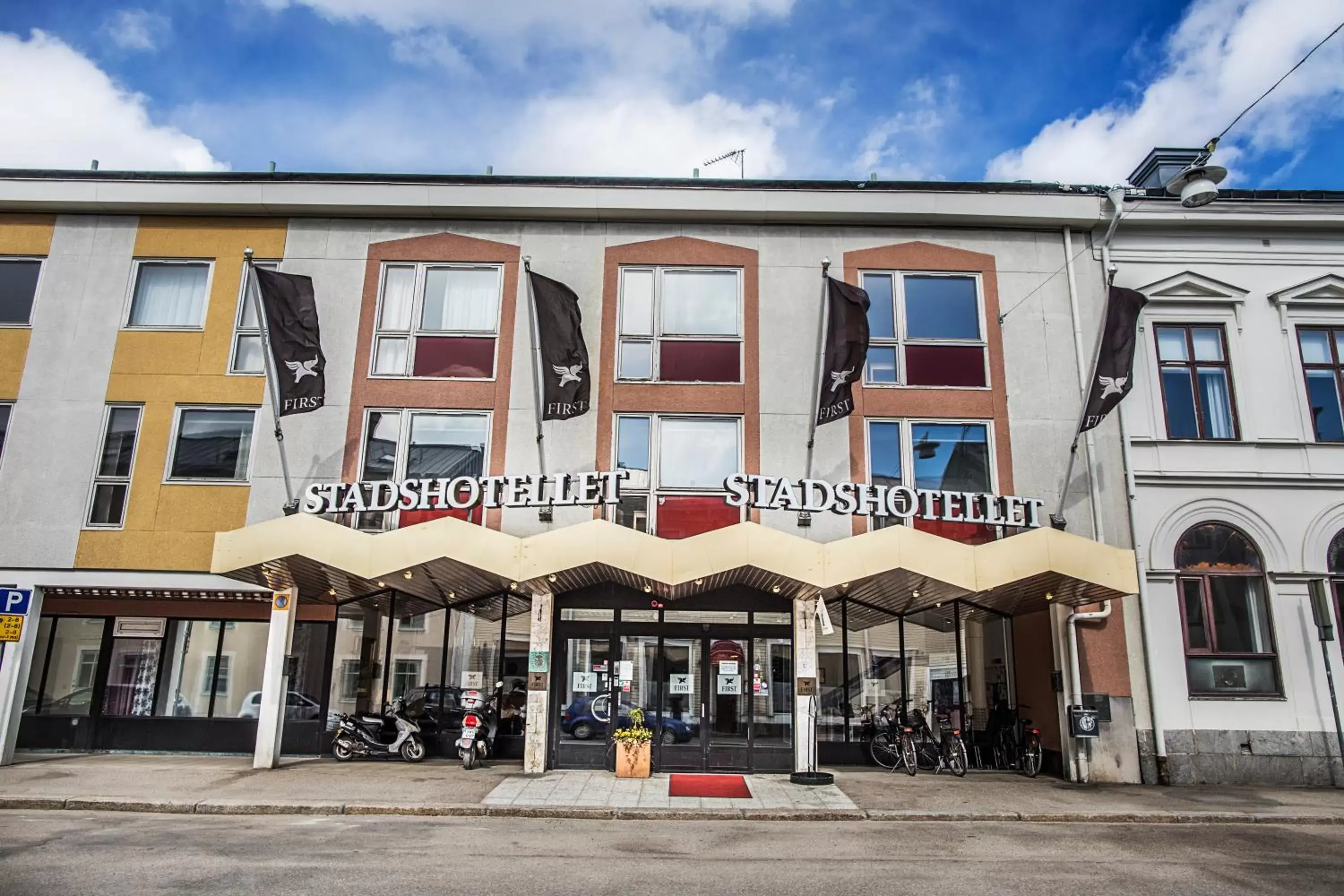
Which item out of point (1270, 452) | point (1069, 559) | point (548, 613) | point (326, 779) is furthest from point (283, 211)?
point (1270, 452)

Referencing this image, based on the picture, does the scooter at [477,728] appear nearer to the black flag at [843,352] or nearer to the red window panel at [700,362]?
the red window panel at [700,362]

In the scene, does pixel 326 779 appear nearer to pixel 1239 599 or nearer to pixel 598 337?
pixel 598 337

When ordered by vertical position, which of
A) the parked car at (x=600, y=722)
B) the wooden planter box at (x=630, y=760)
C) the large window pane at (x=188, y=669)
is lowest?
the wooden planter box at (x=630, y=760)

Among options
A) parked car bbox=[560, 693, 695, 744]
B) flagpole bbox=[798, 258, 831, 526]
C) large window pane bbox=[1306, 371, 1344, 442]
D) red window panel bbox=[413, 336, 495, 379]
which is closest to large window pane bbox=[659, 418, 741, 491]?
flagpole bbox=[798, 258, 831, 526]

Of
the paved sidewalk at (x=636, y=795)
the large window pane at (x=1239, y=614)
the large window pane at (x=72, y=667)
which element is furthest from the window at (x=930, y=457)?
the large window pane at (x=72, y=667)

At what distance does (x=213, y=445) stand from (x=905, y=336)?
43.6 ft

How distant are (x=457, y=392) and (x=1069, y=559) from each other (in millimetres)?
10991

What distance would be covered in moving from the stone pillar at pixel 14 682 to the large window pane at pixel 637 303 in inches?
433

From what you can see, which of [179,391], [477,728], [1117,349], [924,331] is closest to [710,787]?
[477,728]

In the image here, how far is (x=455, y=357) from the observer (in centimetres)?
1759

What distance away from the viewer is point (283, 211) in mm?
18141

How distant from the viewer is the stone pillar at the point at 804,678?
14633 millimetres

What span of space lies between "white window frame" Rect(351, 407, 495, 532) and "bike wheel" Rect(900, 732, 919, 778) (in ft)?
28.7

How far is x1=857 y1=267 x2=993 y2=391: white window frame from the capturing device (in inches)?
685
